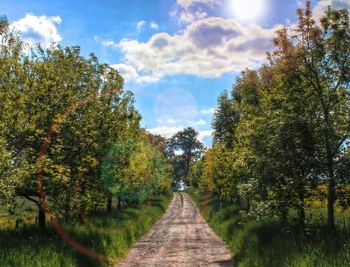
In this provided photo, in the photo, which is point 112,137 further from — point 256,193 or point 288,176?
point 288,176

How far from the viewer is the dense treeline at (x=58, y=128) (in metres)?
14.1

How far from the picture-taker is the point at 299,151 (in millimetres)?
15195

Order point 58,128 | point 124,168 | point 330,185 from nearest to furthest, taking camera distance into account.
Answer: point 330,185 → point 58,128 → point 124,168

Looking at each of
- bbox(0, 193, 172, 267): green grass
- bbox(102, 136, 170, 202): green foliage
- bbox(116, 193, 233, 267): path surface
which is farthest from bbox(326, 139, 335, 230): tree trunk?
bbox(102, 136, 170, 202): green foliage

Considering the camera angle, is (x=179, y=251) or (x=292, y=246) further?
(x=179, y=251)

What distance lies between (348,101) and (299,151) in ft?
8.14

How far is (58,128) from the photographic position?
715 inches

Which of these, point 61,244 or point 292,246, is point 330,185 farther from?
point 61,244

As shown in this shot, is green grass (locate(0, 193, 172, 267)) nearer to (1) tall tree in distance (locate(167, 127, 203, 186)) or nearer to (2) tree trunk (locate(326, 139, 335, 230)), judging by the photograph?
(2) tree trunk (locate(326, 139, 335, 230))

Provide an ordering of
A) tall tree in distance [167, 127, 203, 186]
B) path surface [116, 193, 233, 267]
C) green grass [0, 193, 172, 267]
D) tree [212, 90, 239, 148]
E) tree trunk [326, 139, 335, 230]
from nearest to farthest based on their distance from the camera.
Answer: green grass [0, 193, 172, 267]
tree trunk [326, 139, 335, 230]
path surface [116, 193, 233, 267]
tree [212, 90, 239, 148]
tall tree in distance [167, 127, 203, 186]

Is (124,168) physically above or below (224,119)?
below

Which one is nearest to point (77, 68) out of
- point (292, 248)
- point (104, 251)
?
point (104, 251)

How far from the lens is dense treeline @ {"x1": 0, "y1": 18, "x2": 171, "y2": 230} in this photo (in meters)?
14.1

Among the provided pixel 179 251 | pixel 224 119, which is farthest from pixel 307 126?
pixel 224 119
